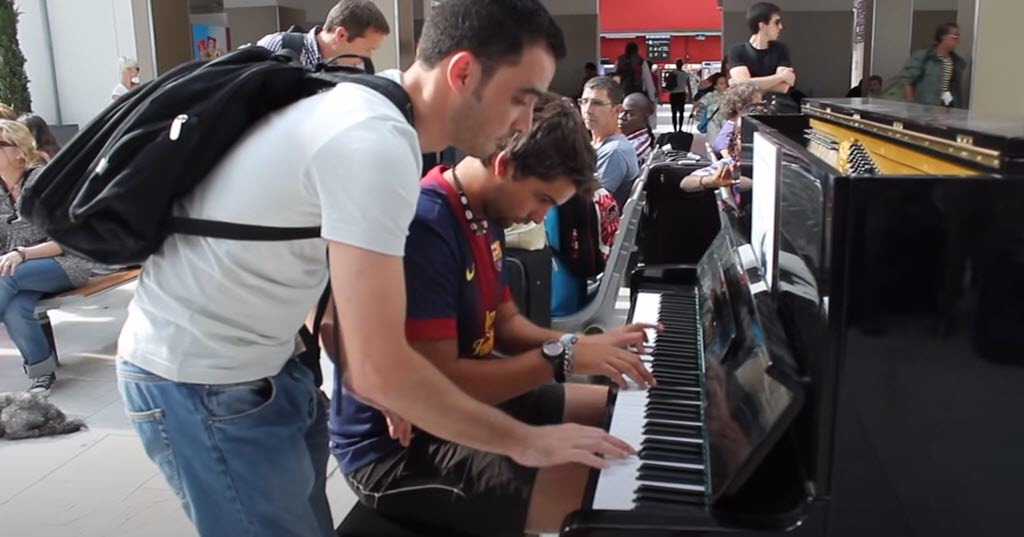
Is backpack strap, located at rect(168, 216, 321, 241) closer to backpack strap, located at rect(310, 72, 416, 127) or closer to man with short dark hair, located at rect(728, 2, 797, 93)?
backpack strap, located at rect(310, 72, 416, 127)

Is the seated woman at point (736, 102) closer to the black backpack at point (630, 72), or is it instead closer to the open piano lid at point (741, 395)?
the open piano lid at point (741, 395)

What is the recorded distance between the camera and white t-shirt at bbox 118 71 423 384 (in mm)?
1048

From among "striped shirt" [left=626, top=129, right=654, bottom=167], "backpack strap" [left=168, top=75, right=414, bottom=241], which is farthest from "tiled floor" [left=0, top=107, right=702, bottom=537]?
"striped shirt" [left=626, top=129, right=654, bottom=167]

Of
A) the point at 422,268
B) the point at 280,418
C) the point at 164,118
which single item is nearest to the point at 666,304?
the point at 422,268

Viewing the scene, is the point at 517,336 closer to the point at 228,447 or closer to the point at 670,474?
the point at 670,474

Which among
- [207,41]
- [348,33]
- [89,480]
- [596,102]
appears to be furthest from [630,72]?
[89,480]

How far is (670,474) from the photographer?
1.34 metres

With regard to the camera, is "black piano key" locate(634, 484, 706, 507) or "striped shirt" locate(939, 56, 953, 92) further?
"striped shirt" locate(939, 56, 953, 92)

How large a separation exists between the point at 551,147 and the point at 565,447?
0.68m

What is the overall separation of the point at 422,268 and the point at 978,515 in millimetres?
922

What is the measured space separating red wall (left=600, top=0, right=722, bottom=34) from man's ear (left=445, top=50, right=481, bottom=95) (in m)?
21.3

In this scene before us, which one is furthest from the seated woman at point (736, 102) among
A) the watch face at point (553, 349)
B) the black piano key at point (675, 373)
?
the watch face at point (553, 349)

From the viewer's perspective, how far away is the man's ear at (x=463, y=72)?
48.5 inches

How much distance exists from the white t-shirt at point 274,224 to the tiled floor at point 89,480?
1682mm
